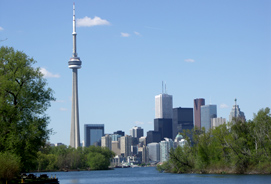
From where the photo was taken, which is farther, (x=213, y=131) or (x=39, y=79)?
(x=213, y=131)

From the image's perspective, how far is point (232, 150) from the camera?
100 m

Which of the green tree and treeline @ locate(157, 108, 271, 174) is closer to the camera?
A: the green tree

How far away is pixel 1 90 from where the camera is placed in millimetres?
55938

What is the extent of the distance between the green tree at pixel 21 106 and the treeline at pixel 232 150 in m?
51.7

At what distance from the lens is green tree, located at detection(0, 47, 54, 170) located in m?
55.4

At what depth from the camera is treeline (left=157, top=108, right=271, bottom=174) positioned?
99312 millimetres

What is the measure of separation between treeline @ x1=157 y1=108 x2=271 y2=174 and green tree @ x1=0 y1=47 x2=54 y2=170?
51.7 meters

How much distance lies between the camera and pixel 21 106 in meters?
57.4

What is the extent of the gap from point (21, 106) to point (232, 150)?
5467 centimetres

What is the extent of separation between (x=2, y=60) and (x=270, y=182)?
129 feet

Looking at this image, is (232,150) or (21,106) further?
(232,150)

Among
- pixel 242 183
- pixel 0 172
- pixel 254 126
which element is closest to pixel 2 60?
pixel 0 172

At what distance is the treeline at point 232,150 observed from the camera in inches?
3910

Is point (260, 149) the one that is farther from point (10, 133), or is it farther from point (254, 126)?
point (10, 133)
